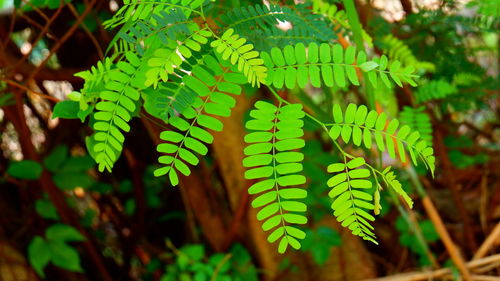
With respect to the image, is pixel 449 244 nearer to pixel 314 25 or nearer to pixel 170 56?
pixel 314 25

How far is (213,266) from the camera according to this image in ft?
4.17

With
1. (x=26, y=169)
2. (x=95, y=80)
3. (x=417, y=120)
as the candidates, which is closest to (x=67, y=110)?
(x=95, y=80)

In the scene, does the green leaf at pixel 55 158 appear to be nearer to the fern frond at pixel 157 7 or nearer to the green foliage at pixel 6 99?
the green foliage at pixel 6 99

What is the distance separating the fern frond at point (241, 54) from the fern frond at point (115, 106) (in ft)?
0.35

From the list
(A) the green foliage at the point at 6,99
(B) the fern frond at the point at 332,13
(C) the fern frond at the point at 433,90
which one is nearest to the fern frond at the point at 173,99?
(B) the fern frond at the point at 332,13

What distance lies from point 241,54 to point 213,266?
0.85m

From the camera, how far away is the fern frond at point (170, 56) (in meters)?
0.53

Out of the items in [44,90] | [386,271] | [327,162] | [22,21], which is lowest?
[386,271]

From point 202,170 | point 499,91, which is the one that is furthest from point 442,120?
point 202,170

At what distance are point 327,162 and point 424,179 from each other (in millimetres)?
368

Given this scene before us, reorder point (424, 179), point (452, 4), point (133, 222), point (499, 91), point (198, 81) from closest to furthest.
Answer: point (198, 81) → point (452, 4) → point (499, 91) → point (424, 179) → point (133, 222)

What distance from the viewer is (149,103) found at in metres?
0.59

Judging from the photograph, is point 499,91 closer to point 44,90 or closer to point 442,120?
point 442,120

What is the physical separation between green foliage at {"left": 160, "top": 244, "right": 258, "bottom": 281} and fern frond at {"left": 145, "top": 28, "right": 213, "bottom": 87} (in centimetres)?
78
